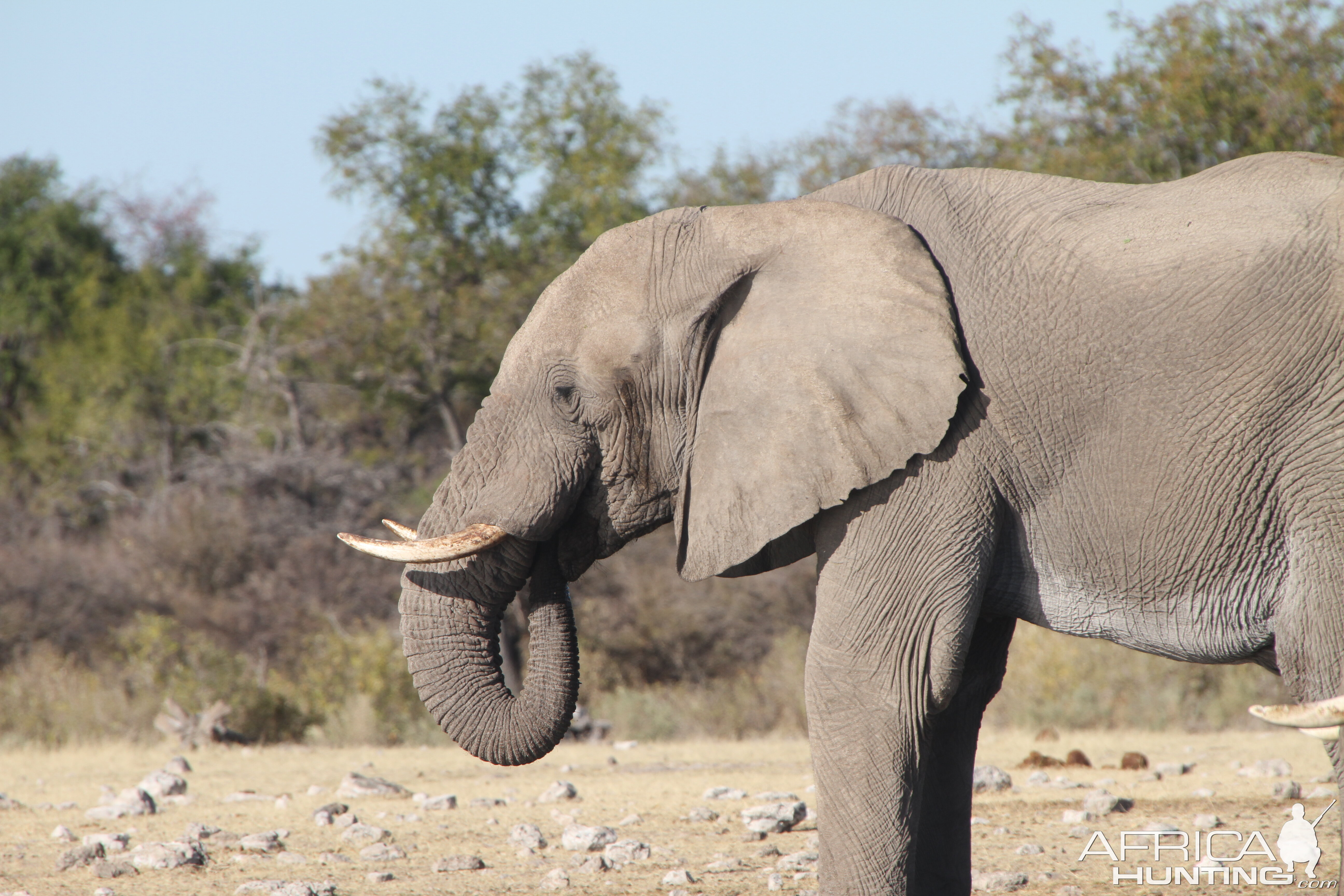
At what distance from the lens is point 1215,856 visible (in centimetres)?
628

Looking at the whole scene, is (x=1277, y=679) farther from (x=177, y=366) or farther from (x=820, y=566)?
(x=177, y=366)

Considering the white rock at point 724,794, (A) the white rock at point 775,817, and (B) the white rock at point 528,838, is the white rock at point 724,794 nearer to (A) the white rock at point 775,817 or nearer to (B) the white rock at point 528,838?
(A) the white rock at point 775,817

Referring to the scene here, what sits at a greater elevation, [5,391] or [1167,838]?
[5,391]

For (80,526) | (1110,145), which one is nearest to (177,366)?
(80,526)

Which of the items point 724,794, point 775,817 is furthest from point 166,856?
point 724,794

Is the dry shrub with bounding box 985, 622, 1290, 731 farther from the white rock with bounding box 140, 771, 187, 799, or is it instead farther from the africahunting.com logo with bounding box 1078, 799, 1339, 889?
the white rock with bounding box 140, 771, 187, 799

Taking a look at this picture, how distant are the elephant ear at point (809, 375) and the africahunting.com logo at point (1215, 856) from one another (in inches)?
96.5

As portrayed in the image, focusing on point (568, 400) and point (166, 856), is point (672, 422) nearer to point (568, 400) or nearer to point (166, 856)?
point (568, 400)

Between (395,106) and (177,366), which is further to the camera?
(177,366)

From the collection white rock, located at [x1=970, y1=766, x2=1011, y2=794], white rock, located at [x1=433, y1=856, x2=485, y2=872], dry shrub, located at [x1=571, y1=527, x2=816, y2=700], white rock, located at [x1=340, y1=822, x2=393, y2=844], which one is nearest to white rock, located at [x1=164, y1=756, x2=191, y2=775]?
white rock, located at [x1=340, y1=822, x2=393, y2=844]

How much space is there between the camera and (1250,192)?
13.6 ft

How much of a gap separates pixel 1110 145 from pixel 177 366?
16.3 metres

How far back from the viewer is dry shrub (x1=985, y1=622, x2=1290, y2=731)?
13477 mm

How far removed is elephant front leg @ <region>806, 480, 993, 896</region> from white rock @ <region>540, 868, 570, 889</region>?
6.53ft
